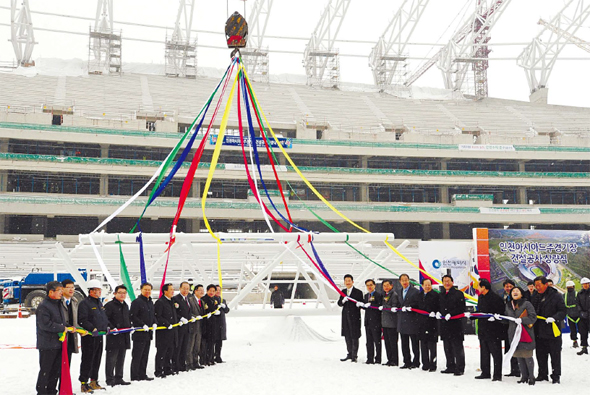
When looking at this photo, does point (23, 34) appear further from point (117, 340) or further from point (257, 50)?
point (117, 340)

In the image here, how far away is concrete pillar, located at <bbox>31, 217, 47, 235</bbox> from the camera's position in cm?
4369

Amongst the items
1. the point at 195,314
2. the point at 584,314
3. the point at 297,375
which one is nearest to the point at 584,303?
the point at 584,314

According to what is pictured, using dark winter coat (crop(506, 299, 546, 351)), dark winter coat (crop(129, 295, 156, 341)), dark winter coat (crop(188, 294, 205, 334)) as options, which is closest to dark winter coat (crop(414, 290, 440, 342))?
dark winter coat (crop(506, 299, 546, 351))

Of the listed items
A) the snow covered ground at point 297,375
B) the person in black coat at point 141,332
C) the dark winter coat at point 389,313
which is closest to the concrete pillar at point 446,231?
the snow covered ground at point 297,375

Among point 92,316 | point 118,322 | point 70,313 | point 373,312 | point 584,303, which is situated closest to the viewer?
point 70,313

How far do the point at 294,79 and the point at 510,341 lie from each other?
214ft

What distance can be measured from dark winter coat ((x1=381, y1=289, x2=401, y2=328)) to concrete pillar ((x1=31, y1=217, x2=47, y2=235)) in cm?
3859

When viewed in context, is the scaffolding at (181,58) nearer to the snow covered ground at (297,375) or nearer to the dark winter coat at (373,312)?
the snow covered ground at (297,375)

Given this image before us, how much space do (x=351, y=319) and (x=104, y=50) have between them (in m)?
56.7

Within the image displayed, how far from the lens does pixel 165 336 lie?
9609 millimetres

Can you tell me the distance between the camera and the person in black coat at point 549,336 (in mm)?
9312

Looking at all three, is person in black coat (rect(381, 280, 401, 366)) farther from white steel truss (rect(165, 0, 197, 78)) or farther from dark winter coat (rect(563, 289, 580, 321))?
white steel truss (rect(165, 0, 197, 78))

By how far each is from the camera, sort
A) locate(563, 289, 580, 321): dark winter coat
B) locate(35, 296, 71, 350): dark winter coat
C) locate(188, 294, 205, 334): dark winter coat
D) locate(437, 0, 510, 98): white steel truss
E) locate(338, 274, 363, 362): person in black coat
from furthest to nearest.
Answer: locate(437, 0, 510, 98): white steel truss
locate(563, 289, 580, 321): dark winter coat
locate(338, 274, 363, 362): person in black coat
locate(188, 294, 205, 334): dark winter coat
locate(35, 296, 71, 350): dark winter coat

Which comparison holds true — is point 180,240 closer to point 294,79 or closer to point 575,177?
point 575,177
